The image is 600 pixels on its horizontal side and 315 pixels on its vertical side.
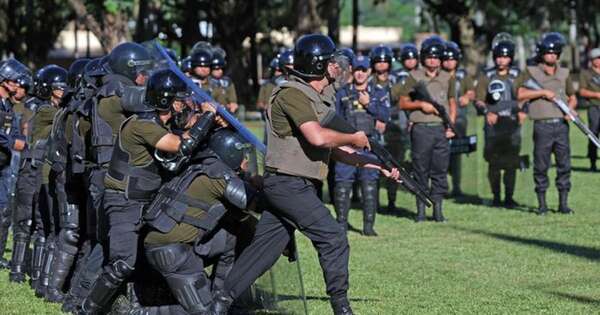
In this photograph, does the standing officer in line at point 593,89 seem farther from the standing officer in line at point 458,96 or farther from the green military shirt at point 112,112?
the green military shirt at point 112,112

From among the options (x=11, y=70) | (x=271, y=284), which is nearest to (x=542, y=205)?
(x=11, y=70)

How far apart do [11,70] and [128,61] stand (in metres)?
2.76

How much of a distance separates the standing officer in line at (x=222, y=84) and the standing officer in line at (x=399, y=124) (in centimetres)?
225

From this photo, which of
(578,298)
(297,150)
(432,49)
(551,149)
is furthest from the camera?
→ (551,149)

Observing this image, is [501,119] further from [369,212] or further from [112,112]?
[112,112]

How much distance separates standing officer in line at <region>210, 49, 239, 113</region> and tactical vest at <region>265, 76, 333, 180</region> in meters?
8.55

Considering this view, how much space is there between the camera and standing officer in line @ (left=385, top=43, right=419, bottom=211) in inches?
635

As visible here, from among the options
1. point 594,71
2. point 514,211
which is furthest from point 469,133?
point 594,71

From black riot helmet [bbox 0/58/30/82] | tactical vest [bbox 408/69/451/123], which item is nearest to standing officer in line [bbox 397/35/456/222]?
tactical vest [bbox 408/69/451/123]

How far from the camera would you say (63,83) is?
11531 mm

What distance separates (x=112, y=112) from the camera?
9250mm

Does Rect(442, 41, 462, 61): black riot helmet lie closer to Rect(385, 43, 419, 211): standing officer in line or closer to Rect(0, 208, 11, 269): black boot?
Rect(385, 43, 419, 211): standing officer in line

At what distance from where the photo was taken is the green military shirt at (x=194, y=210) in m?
7.89

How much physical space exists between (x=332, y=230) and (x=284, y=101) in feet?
3.00
